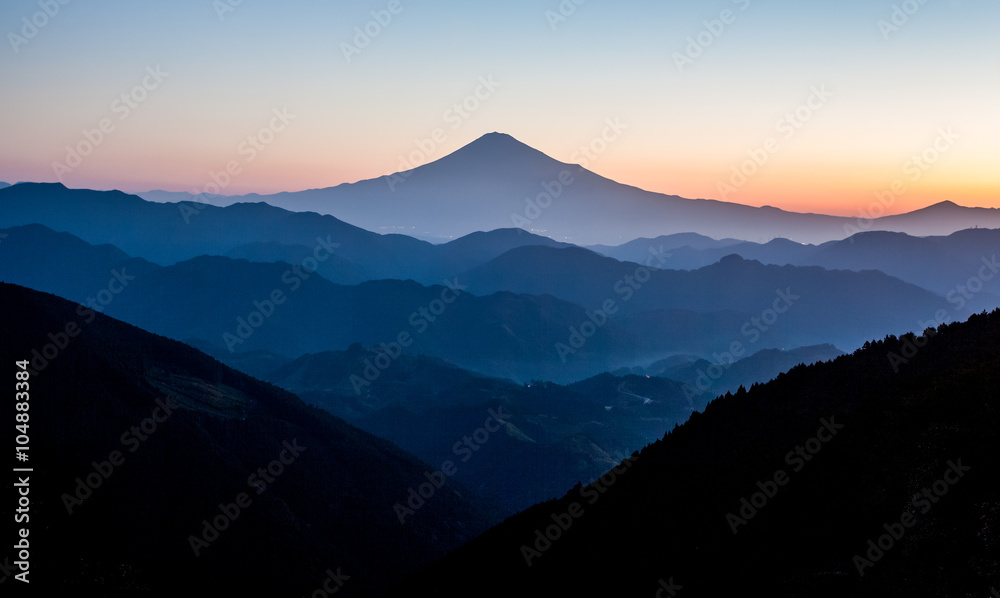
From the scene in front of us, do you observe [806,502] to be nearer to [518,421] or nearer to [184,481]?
[184,481]

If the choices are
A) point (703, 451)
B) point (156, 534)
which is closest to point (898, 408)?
point (703, 451)

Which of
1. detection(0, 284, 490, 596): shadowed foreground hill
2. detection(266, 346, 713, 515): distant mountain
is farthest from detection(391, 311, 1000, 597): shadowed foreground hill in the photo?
detection(266, 346, 713, 515): distant mountain

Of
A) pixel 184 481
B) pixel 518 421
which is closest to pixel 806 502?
pixel 184 481

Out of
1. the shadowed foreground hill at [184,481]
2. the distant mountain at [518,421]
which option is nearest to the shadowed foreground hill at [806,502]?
the shadowed foreground hill at [184,481]

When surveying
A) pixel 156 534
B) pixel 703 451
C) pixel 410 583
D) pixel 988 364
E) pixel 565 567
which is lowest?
pixel 156 534

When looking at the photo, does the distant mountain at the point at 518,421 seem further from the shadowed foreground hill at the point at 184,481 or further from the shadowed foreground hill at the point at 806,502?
the shadowed foreground hill at the point at 806,502

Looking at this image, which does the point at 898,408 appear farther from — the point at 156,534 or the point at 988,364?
the point at 156,534
